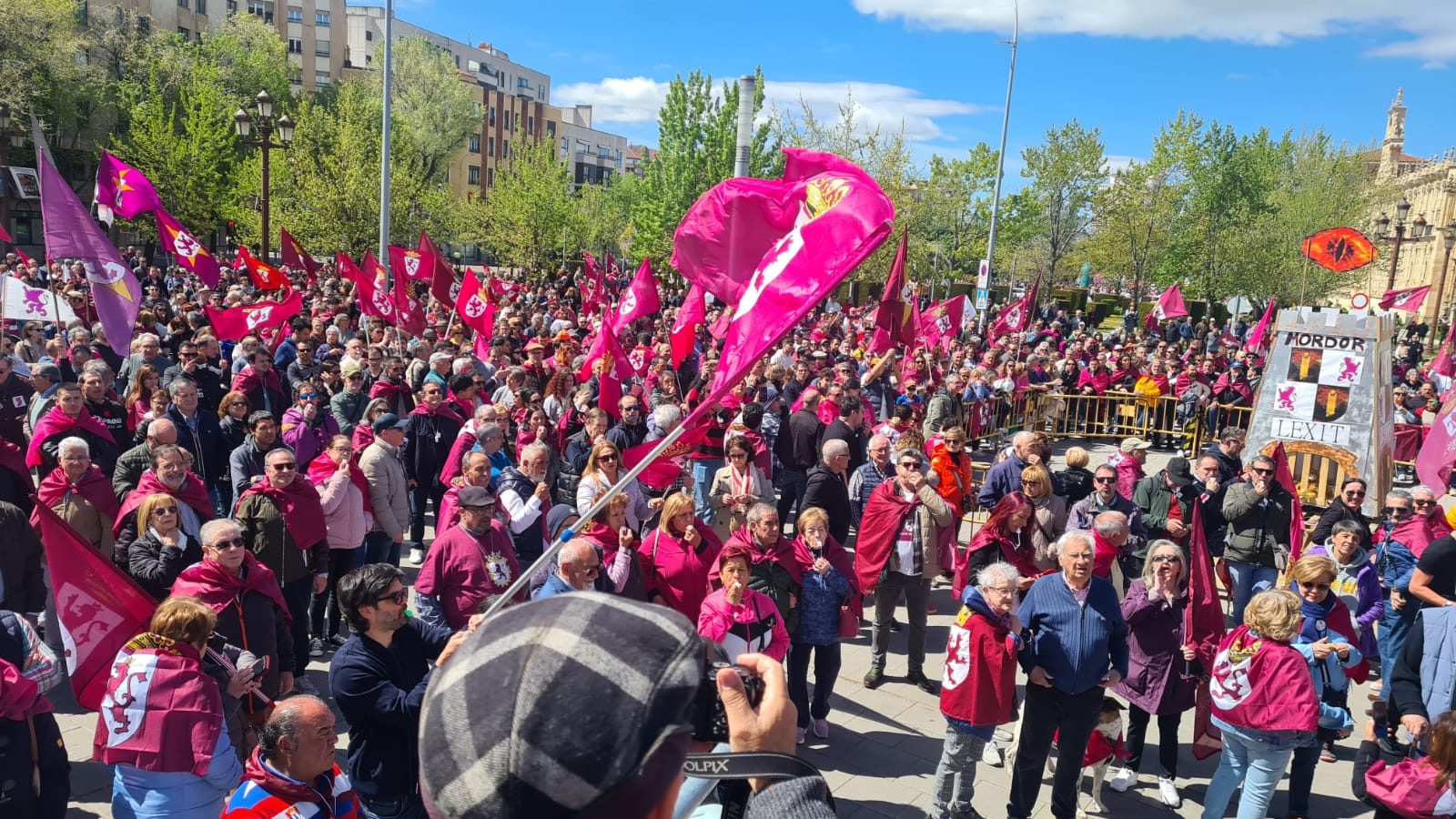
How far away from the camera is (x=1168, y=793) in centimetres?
602

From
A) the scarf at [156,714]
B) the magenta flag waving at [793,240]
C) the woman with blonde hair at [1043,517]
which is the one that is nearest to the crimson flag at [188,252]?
the magenta flag waving at [793,240]

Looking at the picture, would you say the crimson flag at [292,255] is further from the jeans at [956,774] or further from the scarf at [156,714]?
the jeans at [956,774]

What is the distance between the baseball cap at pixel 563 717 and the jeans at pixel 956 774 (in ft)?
15.3

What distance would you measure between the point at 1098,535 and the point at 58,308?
1169 centimetres

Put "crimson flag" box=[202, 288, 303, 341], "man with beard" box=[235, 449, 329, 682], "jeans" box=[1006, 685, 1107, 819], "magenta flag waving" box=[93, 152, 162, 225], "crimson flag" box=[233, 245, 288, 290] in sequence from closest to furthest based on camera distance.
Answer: "jeans" box=[1006, 685, 1107, 819] < "man with beard" box=[235, 449, 329, 682] < "crimson flag" box=[202, 288, 303, 341] < "magenta flag waving" box=[93, 152, 162, 225] < "crimson flag" box=[233, 245, 288, 290]

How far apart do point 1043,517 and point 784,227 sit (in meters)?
3.36

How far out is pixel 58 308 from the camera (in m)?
11.7

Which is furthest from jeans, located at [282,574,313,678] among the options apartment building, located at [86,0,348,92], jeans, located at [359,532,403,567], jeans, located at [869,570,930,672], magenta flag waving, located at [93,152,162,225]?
apartment building, located at [86,0,348,92]

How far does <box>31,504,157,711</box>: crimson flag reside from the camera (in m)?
4.44

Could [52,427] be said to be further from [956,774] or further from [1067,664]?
[1067,664]

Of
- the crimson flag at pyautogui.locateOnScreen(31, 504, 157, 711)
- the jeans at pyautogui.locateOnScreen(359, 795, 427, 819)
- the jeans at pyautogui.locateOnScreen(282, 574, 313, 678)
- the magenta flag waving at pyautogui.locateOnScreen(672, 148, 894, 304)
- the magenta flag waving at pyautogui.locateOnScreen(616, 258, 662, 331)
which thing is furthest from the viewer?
the magenta flag waving at pyautogui.locateOnScreen(616, 258, 662, 331)

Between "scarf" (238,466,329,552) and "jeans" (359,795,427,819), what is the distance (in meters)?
2.84

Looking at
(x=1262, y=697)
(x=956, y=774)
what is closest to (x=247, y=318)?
(x=956, y=774)

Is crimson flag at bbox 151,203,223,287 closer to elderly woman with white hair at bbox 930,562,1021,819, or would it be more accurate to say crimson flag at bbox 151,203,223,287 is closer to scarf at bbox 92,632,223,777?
scarf at bbox 92,632,223,777
